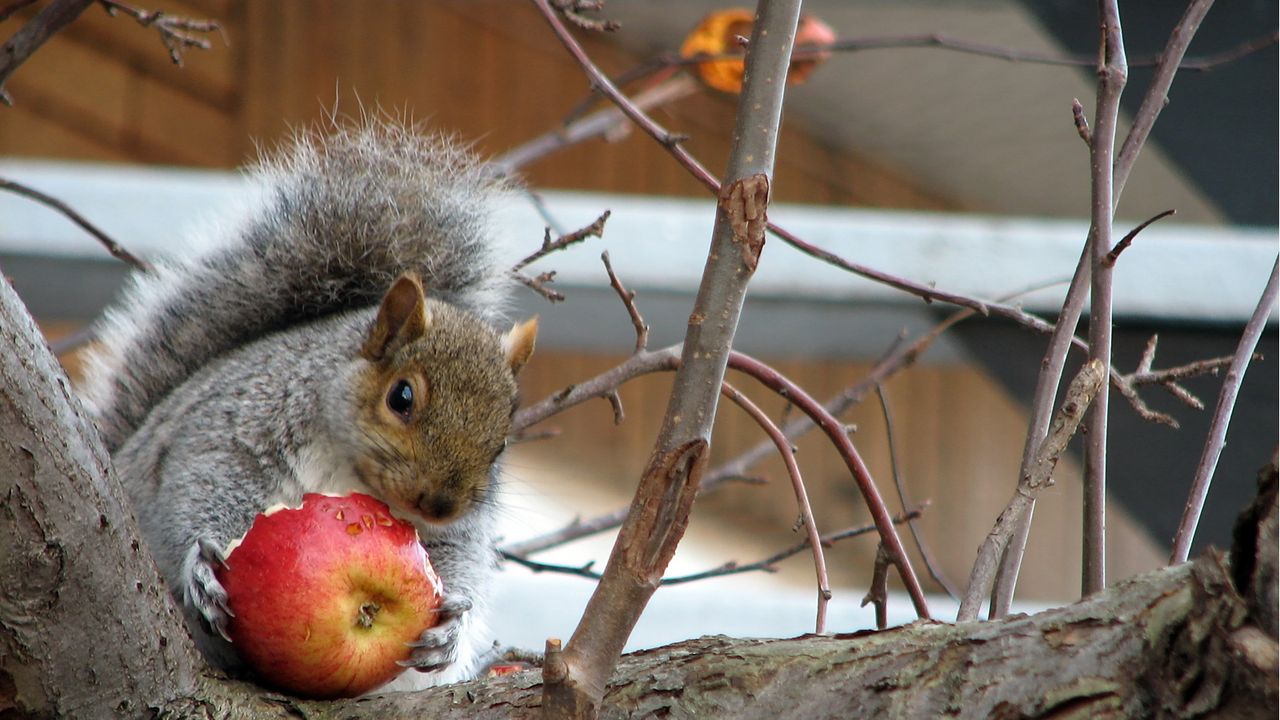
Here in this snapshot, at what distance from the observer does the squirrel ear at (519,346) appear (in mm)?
1266

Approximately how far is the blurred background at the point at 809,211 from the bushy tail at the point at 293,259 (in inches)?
3.6

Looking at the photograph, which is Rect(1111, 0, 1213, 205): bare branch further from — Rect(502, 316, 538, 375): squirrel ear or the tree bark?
Rect(502, 316, 538, 375): squirrel ear

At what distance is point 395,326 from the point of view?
3.89 ft

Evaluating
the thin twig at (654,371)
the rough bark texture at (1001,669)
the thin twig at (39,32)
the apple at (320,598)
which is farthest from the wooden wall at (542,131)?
the rough bark texture at (1001,669)

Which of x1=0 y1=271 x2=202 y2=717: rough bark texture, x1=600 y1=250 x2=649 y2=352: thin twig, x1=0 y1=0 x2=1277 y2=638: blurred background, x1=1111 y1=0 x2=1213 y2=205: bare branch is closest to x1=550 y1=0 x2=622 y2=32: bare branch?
x1=600 y1=250 x2=649 y2=352: thin twig

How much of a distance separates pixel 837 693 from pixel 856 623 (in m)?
1.66

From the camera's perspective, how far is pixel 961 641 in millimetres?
642

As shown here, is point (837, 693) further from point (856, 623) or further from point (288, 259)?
point (856, 623)

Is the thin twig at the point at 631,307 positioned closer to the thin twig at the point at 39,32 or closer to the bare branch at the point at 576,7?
the bare branch at the point at 576,7

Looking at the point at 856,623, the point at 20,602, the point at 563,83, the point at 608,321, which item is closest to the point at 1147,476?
the point at 856,623

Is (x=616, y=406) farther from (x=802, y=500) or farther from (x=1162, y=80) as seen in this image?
(x=1162, y=80)

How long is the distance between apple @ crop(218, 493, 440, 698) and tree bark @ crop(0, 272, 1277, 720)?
6 cm

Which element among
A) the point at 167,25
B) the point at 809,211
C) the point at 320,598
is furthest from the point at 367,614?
the point at 809,211

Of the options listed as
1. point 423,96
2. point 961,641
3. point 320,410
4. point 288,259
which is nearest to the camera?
point 961,641
